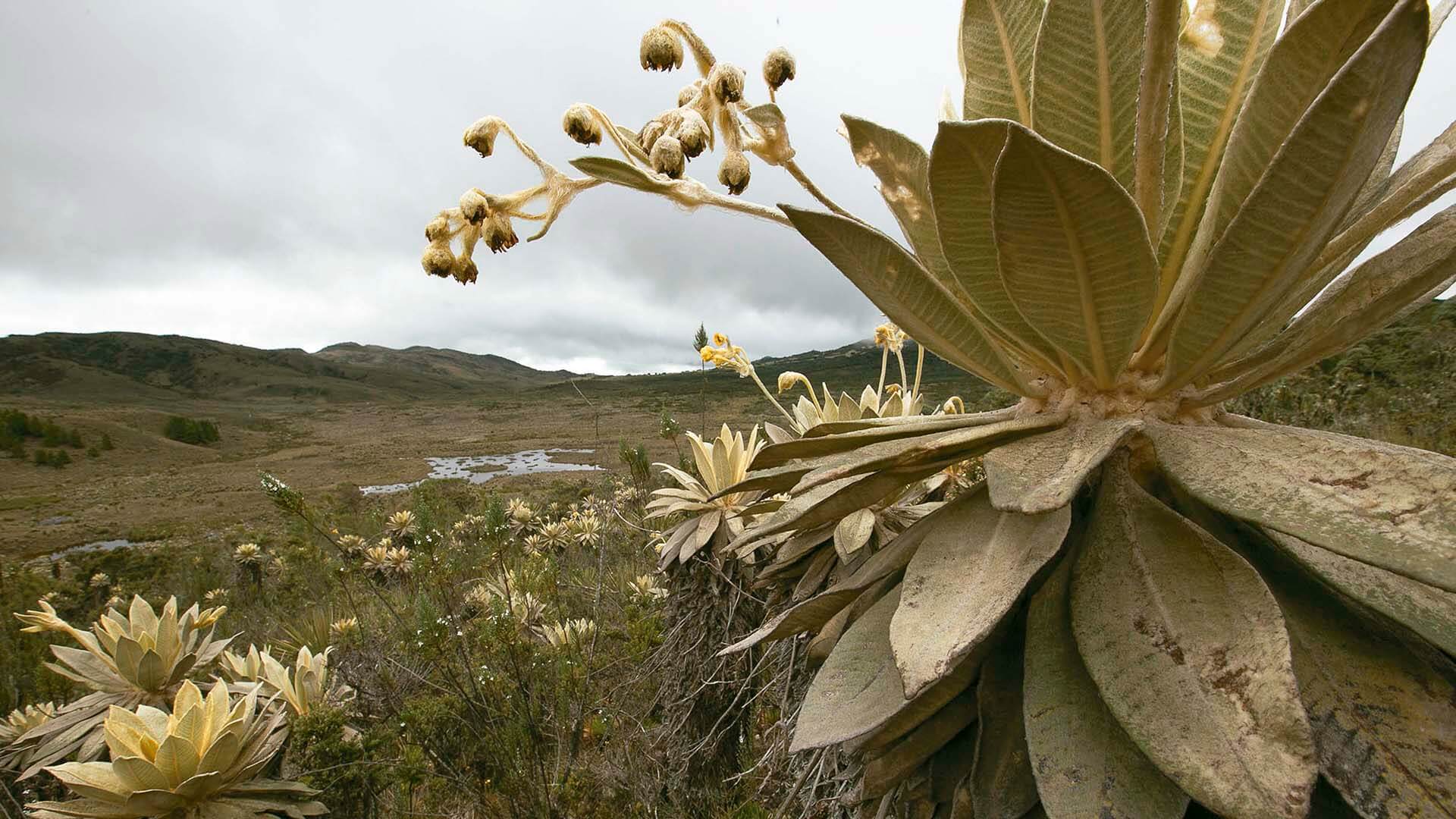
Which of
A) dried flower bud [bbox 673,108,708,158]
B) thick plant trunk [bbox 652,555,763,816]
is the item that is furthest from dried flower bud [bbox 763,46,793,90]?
thick plant trunk [bbox 652,555,763,816]

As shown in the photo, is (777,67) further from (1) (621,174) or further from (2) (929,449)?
(2) (929,449)

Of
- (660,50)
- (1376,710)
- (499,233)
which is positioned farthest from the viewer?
(499,233)

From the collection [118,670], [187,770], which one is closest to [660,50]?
[187,770]

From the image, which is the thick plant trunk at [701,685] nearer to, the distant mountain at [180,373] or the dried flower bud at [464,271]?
the dried flower bud at [464,271]

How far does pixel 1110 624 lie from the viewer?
712 mm

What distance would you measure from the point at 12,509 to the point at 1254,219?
28.9 metres

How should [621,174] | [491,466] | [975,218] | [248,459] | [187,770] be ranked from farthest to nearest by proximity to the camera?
[248,459]
[491,466]
[187,770]
[621,174]
[975,218]

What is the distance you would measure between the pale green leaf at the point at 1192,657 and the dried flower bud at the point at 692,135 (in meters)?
0.82

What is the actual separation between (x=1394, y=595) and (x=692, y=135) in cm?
107

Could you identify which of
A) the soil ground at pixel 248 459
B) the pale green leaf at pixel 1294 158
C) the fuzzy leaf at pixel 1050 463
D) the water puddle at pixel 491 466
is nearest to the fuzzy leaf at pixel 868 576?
the fuzzy leaf at pixel 1050 463

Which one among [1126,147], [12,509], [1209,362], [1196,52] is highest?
[1196,52]

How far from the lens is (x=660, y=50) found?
4.12 ft

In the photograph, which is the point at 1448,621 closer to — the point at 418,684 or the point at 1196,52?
the point at 1196,52

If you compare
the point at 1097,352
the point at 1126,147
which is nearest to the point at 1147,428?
the point at 1097,352
